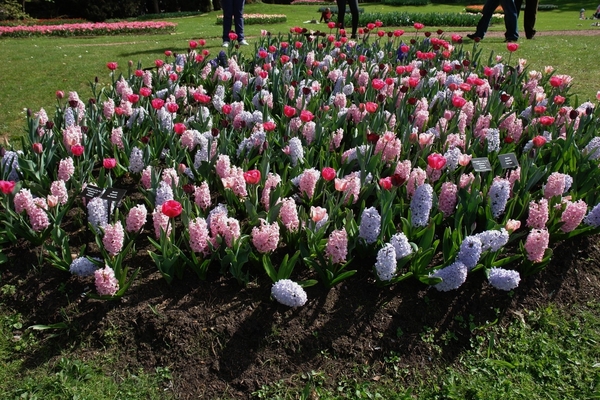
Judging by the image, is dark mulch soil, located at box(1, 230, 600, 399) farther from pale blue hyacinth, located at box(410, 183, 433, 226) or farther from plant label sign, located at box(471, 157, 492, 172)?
plant label sign, located at box(471, 157, 492, 172)

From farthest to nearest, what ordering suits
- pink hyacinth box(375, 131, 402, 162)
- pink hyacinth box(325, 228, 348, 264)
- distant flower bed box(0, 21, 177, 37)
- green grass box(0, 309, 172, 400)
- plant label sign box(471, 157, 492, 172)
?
distant flower bed box(0, 21, 177, 37) < pink hyacinth box(375, 131, 402, 162) < plant label sign box(471, 157, 492, 172) < pink hyacinth box(325, 228, 348, 264) < green grass box(0, 309, 172, 400)

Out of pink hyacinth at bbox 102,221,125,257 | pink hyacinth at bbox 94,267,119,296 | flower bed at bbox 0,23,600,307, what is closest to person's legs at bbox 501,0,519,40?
flower bed at bbox 0,23,600,307

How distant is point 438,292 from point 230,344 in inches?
48.0

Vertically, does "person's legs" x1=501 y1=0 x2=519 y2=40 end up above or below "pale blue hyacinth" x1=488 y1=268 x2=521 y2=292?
above

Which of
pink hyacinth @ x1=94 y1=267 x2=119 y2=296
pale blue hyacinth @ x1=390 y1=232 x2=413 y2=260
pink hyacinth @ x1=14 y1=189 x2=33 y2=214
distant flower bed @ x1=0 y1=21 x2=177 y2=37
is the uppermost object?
distant flower bed @ x1=0 y1=21 x2=177 y2=37

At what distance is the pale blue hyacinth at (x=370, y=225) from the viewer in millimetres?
2869

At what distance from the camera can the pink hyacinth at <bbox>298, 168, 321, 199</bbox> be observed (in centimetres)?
333

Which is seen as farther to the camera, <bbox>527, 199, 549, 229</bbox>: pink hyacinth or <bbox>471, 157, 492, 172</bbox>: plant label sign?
<bbox>471, 157, 492, 172</bbox>: plant label sign

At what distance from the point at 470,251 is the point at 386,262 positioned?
19.1 inches

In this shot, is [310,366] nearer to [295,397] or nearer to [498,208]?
[295,397]

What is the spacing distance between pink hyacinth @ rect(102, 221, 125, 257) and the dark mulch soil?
0.27m

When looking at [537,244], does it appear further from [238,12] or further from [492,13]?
[492,13]

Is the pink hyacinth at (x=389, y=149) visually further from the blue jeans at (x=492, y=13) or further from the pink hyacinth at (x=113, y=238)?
the blue jeans at (x=492, y=13)

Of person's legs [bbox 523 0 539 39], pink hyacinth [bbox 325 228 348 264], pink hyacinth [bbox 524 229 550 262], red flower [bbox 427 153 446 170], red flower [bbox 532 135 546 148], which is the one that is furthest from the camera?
person's legs [bbox 523 0 539 39]
